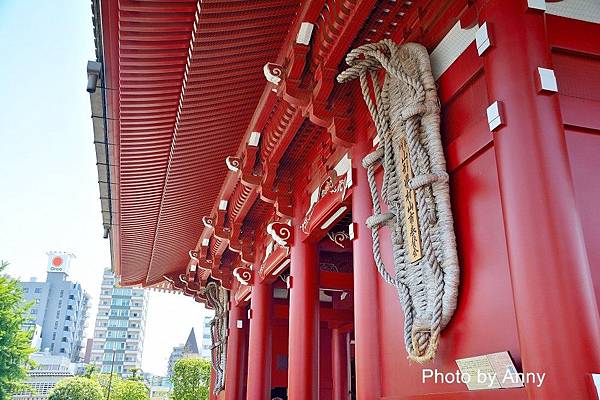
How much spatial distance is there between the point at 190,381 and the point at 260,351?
56.5ft

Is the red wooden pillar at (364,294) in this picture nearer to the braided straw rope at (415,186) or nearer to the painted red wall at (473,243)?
the painted red wall at (473,243)

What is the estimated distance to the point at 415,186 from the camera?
3.13m

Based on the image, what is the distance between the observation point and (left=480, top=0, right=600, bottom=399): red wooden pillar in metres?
2.08

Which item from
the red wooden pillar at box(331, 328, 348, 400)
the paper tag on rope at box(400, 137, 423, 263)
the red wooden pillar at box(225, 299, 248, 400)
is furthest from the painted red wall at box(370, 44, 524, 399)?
the red wooden pillar at box(225, 299, 248, 400)

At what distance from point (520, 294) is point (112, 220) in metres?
8.28

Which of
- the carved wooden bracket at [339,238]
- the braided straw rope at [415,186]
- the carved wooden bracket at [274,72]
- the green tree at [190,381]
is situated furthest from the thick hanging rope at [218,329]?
the green tree at [190,381]

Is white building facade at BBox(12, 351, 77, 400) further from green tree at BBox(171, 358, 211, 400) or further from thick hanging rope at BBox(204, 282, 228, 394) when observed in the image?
thick hanging rope at BBox(204, 282, 228, 394)

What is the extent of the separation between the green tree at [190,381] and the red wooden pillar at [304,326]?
18.6 m

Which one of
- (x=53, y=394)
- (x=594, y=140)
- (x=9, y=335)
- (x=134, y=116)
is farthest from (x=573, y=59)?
(x=53, y=394)

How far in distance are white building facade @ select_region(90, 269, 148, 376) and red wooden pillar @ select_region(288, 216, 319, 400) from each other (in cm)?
7229

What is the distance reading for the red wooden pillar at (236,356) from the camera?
409 inches

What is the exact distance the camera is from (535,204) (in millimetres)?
2303

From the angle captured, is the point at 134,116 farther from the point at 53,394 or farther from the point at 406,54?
the point at 53,394

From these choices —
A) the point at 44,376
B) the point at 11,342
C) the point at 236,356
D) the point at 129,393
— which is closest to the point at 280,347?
the point at 236,356
